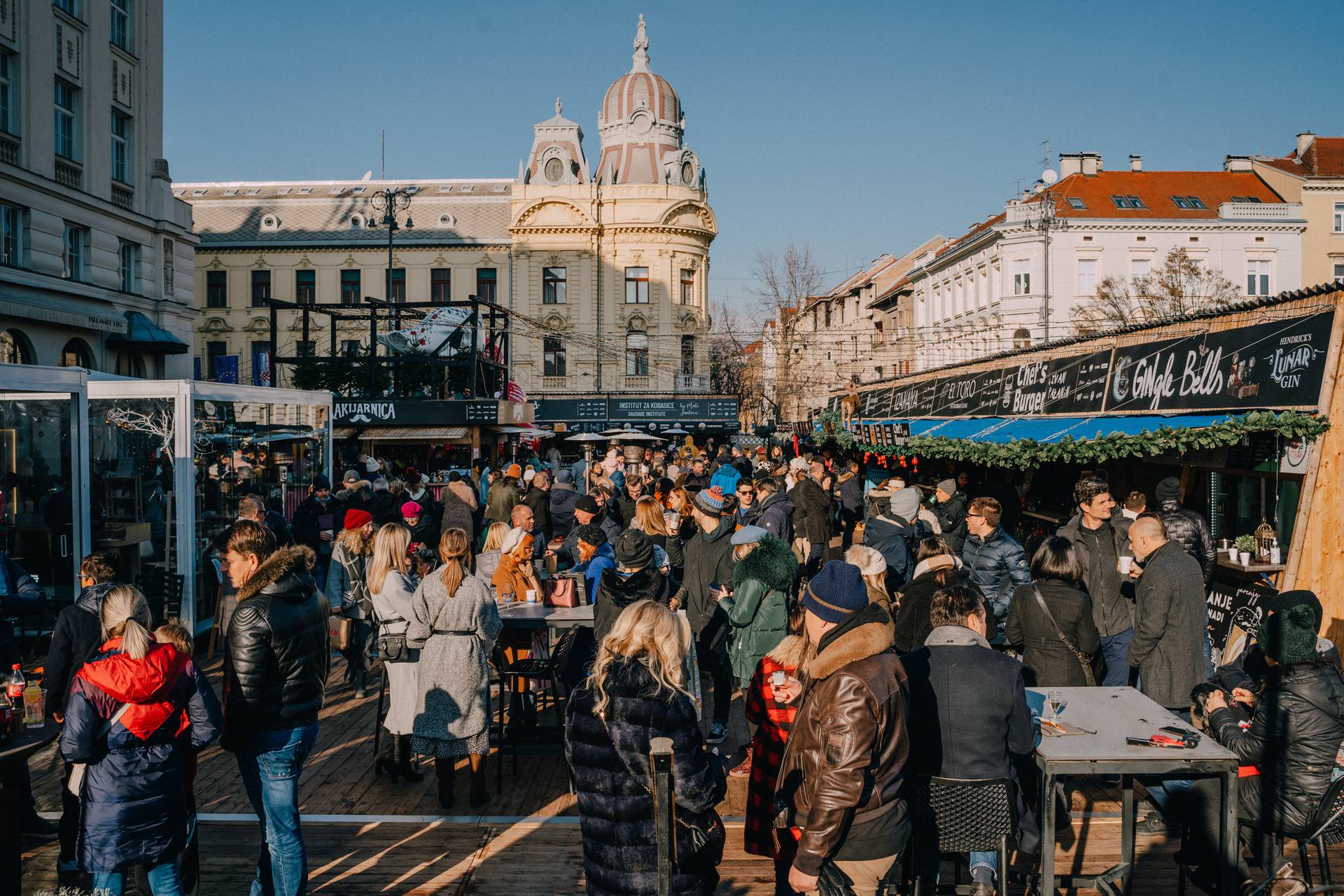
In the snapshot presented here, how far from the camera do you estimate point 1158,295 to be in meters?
39.3

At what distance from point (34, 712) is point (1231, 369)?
9.61 metres

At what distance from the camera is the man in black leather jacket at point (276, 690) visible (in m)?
4.46

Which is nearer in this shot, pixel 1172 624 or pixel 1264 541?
pixel 1172 624

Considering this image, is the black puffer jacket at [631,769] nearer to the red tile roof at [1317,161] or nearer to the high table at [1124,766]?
the high table at [1124,766]

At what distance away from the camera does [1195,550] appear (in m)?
7.59

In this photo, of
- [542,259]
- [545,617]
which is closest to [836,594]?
[545,617]

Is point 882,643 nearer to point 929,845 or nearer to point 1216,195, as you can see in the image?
point 929,845

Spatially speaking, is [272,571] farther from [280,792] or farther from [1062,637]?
[1062,637]

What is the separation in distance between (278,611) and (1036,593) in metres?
4.25

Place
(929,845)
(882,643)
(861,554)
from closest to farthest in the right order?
(882,643) → (929,845) → (861,554)

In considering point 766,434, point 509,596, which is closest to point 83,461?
point 509,596

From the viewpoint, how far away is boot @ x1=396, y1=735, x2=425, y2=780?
6.68m

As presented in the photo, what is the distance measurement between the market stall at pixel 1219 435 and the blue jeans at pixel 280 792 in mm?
7022

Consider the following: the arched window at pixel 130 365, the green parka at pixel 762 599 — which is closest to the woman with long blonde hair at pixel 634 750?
the green parka at pixel 762 599
